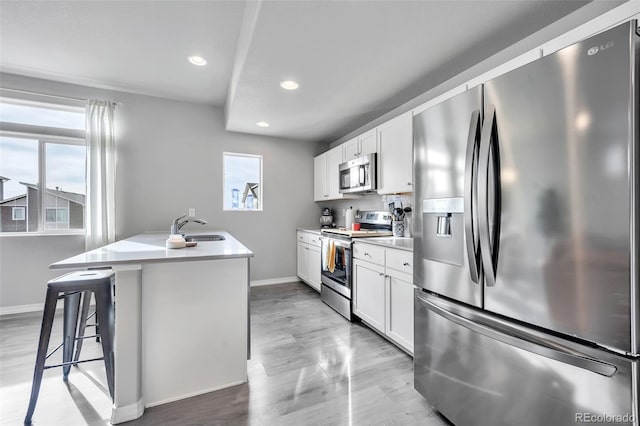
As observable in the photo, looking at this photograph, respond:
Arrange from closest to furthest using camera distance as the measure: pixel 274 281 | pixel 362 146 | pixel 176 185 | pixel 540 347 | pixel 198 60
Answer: pixel 540 347
pixel 198 60
pixel 362 146
pixel 176 185
pixel 274 281

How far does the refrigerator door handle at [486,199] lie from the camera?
1.17 meters

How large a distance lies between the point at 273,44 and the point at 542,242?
78.0 inches

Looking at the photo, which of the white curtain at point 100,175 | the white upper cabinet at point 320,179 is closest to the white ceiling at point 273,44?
the white curtain at point 100,175

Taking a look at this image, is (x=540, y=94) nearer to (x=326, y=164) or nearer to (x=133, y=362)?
(x=133, y=362)

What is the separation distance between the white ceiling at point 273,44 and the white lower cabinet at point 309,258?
1.74 m

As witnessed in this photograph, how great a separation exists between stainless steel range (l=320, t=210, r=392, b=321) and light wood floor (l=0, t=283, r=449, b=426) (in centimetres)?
47

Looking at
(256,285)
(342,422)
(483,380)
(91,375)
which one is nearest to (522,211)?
(483,380)

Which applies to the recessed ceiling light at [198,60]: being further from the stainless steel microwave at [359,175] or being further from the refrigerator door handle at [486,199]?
the refrigerator door handle at [486,199]

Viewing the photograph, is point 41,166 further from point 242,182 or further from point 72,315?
point 72,315

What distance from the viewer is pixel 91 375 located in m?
1.92

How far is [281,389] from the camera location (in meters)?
1.77

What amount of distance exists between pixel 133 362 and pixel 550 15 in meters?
3.25

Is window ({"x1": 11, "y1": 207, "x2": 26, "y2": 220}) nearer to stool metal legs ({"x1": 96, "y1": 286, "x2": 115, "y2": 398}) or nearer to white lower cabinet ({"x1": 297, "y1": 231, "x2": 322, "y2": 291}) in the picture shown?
stool metal legs ({"x1": 96, "y1": 286, "x2": 115, "y2": 398})

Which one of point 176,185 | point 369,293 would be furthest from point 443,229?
point 176,185
